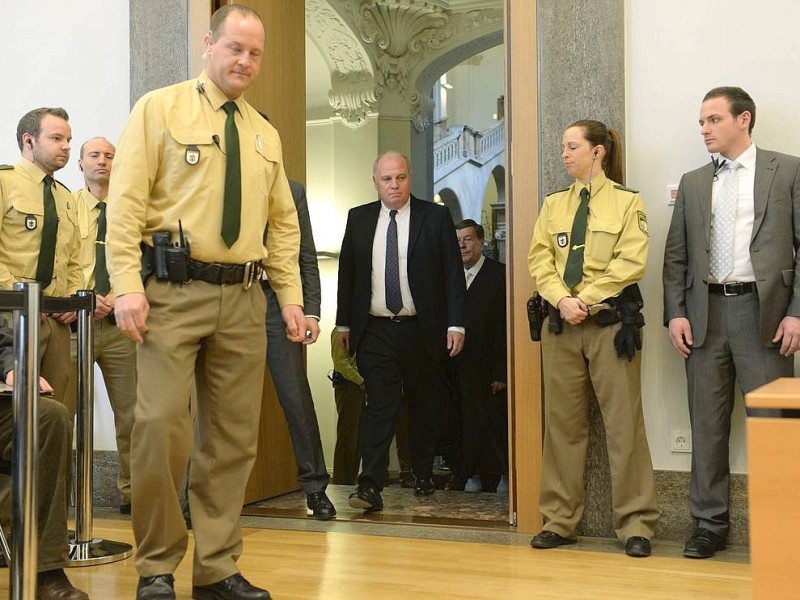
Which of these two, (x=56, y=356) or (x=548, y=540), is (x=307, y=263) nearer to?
(x=56, y=356)

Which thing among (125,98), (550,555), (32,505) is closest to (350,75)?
(125,98)

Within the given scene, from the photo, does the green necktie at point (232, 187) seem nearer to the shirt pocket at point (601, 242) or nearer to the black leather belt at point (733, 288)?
the shirt pocket at point (601, 242)

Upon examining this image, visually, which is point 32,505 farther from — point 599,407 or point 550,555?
point 599,407

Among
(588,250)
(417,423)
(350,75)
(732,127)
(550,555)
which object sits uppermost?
(350,75)

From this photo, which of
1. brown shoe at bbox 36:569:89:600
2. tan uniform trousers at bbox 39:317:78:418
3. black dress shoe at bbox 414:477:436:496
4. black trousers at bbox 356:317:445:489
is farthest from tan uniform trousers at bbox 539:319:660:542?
tan uniform trousers at bbox 39:317:78:418

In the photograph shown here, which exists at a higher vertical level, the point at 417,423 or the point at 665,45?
the point at 665,45

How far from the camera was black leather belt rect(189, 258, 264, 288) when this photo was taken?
9.49ft

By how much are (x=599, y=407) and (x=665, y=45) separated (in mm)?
1490

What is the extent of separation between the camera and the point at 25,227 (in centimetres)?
405

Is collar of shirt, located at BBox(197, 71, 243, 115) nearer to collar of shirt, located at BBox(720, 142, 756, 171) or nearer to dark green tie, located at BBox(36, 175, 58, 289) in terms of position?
dark green tie, located at BBox(36, 175, 58, 289)

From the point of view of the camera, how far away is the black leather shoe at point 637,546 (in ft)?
12.1

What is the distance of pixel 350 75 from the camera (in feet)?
31.1

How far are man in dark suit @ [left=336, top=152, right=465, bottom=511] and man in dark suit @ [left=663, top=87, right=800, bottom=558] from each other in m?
1.27

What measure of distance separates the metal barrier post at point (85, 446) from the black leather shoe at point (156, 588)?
0.85 m
